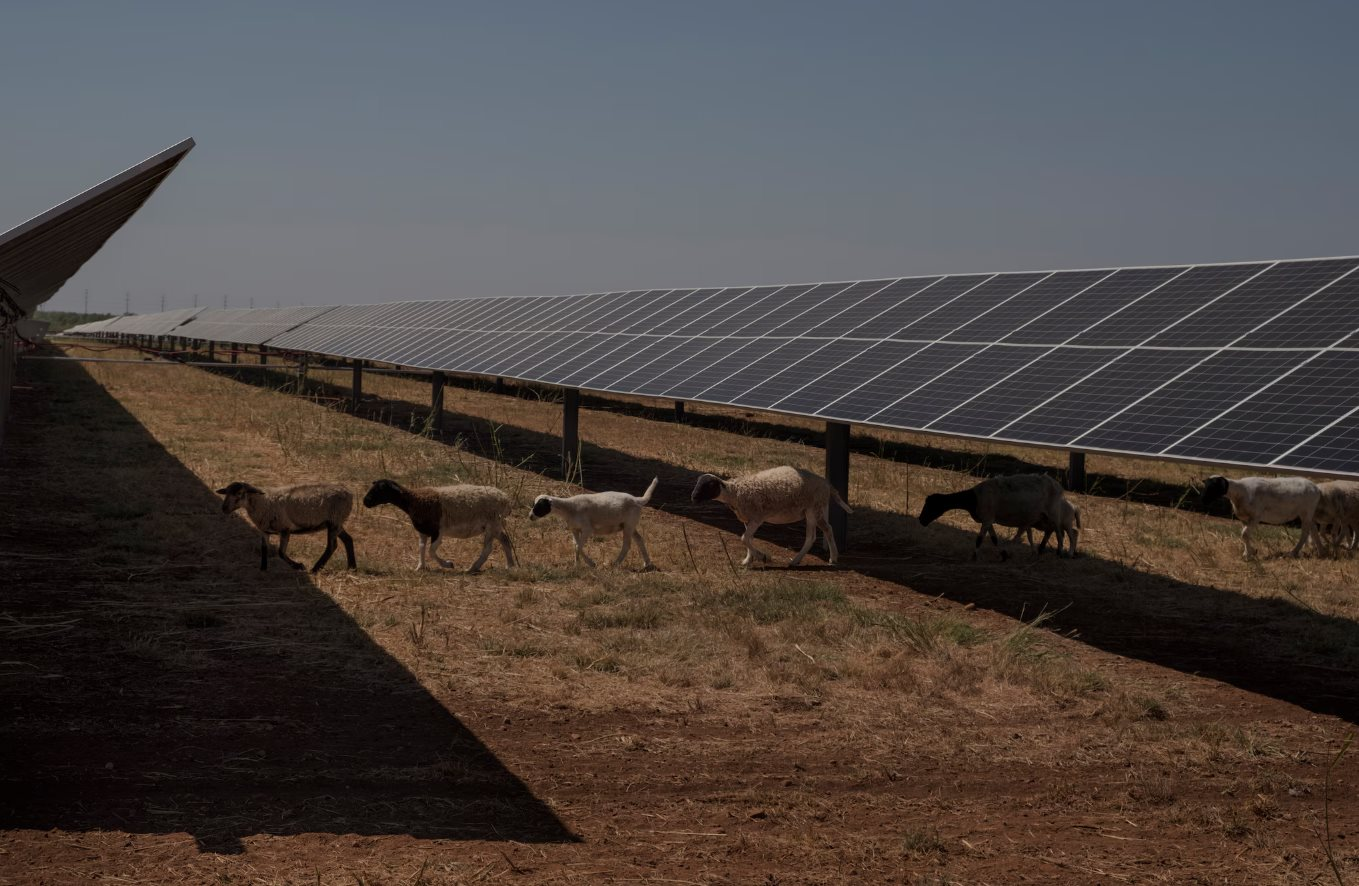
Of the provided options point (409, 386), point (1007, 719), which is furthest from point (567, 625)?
point (409, 386)

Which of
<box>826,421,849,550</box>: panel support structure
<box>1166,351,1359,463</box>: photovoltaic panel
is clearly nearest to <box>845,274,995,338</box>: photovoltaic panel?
<box>826,421,849,550</box>: panel support structure

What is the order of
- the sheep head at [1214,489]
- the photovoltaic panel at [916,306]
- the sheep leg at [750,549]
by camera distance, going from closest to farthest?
1. the sheep leg at [750,549]
2. the sheep head at [1214,489]
3. the photovoltaic panel at [916,306]

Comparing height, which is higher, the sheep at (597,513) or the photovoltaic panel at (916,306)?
the photovoltaic panel at (916,306)

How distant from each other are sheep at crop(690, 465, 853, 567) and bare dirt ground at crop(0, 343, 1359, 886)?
526 millimetres

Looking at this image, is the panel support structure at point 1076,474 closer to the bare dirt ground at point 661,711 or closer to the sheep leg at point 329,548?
the bare dirt ground at point 661,711

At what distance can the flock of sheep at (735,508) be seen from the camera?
12.2m

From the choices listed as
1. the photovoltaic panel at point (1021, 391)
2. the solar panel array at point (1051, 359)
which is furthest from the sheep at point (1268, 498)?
the photovoltaic panel at point (1021, 391)

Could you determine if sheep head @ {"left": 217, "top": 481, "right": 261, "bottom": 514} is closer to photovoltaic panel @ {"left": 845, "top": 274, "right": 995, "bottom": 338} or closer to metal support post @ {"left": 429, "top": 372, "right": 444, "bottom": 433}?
photovoltaic panel @ {"left": 845, "top": 274, "right": 995, "bottom": 338}

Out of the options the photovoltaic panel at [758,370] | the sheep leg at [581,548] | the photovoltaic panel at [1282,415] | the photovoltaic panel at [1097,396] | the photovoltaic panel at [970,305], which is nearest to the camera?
the photovoltaic panel at [1282,415]

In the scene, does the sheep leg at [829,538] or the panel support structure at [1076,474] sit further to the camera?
the panel support structure at [1076,474]

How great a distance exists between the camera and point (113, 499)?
54.2 feet

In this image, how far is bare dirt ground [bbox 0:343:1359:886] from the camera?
645 centimetres

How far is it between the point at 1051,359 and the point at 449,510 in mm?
7047

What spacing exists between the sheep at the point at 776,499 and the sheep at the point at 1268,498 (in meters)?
5.06
